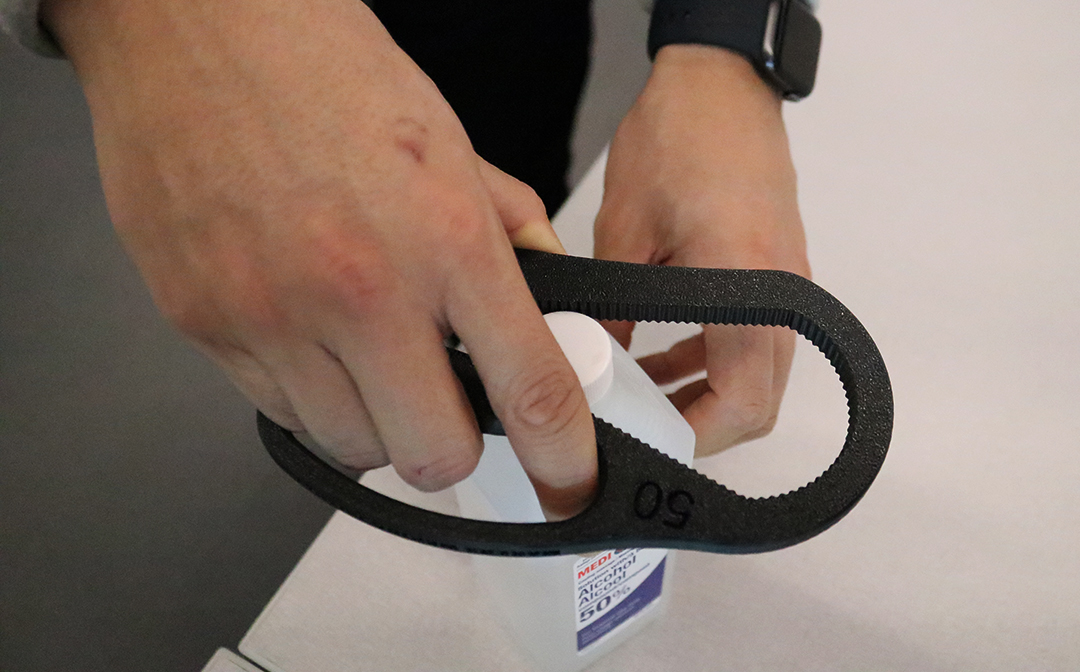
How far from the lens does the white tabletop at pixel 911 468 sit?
1.52 feet

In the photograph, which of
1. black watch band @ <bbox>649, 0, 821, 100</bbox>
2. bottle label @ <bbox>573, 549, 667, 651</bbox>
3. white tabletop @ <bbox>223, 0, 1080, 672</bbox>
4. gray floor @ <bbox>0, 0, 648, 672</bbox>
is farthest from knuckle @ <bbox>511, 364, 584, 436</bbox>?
gray floor @ <bbox>0, 0, 648, 672</bbox>

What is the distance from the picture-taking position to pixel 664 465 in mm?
325

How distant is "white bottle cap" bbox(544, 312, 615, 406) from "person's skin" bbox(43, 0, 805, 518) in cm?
3

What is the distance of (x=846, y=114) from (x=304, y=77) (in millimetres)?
610

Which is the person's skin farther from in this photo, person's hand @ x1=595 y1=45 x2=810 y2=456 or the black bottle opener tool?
person's hand @ x1=595 y1=45 x2=810 y2=456

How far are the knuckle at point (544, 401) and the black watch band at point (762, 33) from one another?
369mm

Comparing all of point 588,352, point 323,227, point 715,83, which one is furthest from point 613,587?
point 715,83

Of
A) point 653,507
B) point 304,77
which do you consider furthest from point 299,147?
point 653,507

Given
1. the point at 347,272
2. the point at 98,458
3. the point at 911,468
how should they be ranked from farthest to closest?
the point at 98,458 → the point at 911,468 → the point at 347,272

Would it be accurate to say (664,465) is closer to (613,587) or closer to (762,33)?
(613,587)

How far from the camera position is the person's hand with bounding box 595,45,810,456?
44 cm

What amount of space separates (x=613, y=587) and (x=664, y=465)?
118 millimetres

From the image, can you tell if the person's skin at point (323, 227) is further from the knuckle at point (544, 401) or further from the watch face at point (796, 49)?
the watch face at point (796, 49)

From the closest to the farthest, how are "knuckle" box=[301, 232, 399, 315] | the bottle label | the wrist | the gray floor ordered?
"knuckle" box=[301, 232, 399, 315] < the bottle label < the wrist < the gray floor
